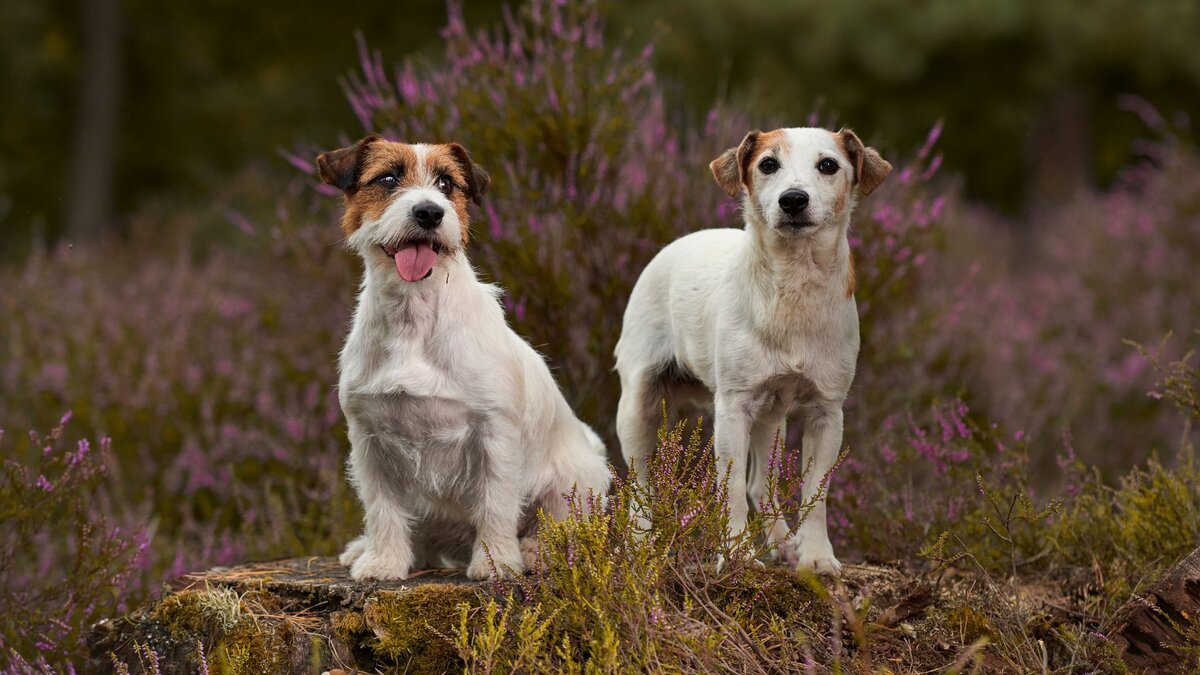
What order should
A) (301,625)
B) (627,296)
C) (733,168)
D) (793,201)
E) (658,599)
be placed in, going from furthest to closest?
(627,296), (733,168), (301,625), (793,201), (658,599)

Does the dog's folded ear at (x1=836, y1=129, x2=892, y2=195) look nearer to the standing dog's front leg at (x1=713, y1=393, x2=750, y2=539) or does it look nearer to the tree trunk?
the standing dog's front leg at (x1=713, y1=393, x2=750, y2=539)

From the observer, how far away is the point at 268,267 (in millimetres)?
8977

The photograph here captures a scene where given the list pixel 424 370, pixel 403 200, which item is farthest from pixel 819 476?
pixel 403 200

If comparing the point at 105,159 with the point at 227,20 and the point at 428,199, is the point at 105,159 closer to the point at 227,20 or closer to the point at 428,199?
the point at 227,20

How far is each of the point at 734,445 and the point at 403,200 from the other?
131 cm

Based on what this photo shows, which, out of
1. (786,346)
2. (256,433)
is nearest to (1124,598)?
(786,346)

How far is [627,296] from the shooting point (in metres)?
5.93

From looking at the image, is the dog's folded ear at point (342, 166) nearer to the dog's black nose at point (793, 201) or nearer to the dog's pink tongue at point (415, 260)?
the dog's pink tongue at point (415, 260)

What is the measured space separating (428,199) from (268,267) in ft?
18.0

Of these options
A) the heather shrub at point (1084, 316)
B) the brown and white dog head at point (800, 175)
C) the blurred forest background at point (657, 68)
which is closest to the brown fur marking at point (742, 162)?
the brown and white dog head at point (800, 175)

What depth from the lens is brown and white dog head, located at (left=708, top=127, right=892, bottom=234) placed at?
3.88 meters

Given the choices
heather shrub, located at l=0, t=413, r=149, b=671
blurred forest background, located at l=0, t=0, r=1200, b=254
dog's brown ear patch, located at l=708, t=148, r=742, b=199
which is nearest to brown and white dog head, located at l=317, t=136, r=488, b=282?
dog's brown ear patch, located at l=708, t=148, r=742, b=199

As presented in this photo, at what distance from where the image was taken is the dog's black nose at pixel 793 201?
3.86 metres

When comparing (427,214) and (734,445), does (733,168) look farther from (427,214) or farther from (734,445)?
(427,214)
